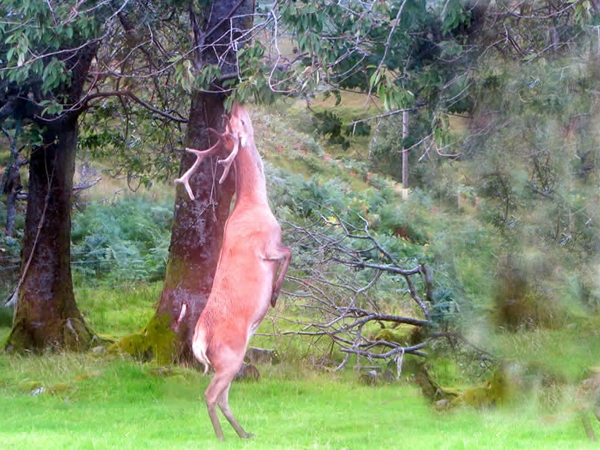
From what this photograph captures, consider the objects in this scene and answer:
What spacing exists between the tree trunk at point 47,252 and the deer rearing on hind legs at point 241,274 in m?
7.46

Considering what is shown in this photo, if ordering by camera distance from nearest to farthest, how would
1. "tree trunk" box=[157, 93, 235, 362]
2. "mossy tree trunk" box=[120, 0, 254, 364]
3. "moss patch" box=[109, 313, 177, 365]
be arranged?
1. "mossy tree trunk" box=[120, 0, 254, 364]
2. "tree trunk" box=[157, 93, 235, 362]
3. "moss patch" box=[109, 313, 177, 365]

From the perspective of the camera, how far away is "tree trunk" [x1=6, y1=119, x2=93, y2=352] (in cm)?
1346

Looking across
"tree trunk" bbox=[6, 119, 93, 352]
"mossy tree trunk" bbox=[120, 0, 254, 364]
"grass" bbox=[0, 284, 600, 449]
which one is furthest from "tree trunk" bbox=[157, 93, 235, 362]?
"tree trunk" bbox=[6, 119, 93, 352]

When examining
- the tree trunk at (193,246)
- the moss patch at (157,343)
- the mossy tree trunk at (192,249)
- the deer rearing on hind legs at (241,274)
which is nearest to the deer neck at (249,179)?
the deer rearing on hind legs at (241,274)

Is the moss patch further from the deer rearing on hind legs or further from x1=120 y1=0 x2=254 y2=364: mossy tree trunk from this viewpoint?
the deer rearing on hind legs

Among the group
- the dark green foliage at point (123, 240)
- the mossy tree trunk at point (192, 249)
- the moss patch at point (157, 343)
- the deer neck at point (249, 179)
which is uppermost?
the deer neck at point (249, 179)

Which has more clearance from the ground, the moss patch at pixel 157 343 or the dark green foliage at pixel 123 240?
the moss patch at pixel 157 343

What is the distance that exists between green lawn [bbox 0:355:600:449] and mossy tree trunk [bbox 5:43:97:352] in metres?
0.81

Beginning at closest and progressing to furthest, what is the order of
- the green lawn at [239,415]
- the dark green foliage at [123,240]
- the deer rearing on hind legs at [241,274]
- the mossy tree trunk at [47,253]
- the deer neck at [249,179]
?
1. the deer rearing on hind legs at [241,274]
2. the deer neck at [249,179]
3. the green lawn at [239,415]
4. the mossy tree trunk at [47,253]
5. the dark green foliage at [123,240]

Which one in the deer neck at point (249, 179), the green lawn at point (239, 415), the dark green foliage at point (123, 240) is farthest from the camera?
the dark green foliage at point (123, 240)

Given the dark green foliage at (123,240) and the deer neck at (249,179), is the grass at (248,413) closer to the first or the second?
the deer neck at (249,179)

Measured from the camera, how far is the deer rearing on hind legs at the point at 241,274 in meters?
6.60

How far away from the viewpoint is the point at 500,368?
966 cm

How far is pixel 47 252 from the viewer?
44.7ft
